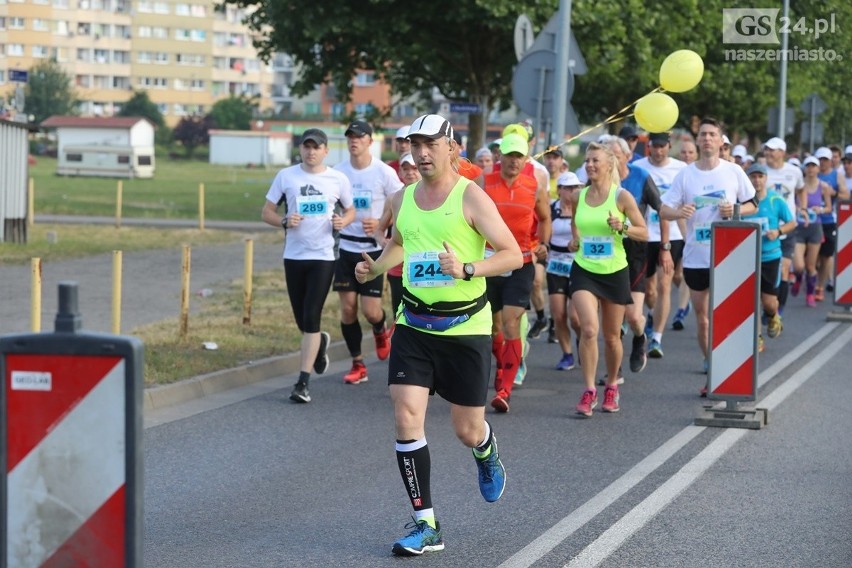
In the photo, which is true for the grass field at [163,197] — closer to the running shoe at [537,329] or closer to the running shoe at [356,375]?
the running shoe at [537,329]

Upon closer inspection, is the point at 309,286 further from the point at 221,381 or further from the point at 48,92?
the point at 48,92

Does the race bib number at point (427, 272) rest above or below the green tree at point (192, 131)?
below

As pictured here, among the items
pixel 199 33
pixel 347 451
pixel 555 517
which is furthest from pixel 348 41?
pixel 199 33

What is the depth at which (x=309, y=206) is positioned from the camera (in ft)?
36.7

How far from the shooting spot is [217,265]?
23703 millimetres

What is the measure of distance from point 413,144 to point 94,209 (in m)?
37.4

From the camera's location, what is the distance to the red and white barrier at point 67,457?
3.83 m

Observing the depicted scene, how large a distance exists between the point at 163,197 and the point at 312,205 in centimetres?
4301

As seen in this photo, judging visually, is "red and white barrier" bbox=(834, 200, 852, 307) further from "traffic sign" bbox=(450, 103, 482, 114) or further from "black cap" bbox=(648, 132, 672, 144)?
"traffic sign" bbox=(450, 103, 482, 114)

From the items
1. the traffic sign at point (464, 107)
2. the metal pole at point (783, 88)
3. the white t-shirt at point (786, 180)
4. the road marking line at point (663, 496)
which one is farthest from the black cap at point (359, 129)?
the metal pole at point (783, 88)

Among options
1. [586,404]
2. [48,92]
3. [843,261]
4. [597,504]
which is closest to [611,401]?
[586,404]

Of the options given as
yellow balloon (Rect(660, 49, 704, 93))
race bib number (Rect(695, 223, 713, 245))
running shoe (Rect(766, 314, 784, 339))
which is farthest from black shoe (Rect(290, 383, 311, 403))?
running shoe (Rect(766, 314, 784, 339))

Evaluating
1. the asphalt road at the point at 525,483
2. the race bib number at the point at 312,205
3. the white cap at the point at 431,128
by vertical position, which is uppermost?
the white cap at the point at 431,128

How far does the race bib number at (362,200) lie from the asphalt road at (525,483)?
4.62 ft
